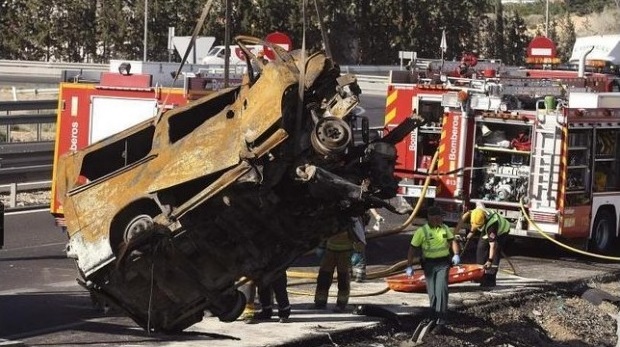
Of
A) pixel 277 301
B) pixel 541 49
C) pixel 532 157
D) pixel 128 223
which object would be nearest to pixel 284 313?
pixel 277 301

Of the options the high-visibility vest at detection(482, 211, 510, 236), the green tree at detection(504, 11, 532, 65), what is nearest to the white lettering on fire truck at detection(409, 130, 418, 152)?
the high-visibility vest at detection(482, 211, 510, 236)

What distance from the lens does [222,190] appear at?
902cm

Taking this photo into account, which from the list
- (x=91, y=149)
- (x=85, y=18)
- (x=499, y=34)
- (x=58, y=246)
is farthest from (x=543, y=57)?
(x=499, y=34)

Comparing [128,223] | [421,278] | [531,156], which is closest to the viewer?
[128,223]

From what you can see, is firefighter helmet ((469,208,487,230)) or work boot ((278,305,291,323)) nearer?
work boot ((278,305,291,323))

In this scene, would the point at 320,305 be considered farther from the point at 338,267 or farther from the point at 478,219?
the point at 478,219

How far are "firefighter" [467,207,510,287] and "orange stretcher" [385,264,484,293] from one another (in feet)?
0.40

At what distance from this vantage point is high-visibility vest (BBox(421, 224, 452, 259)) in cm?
1279

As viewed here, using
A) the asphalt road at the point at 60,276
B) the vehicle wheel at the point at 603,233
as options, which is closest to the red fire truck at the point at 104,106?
the asphalt road at the point at 60,276

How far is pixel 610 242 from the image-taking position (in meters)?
19.2

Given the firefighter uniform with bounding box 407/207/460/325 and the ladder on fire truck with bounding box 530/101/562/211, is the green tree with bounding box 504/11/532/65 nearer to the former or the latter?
the ladder on fire truck with bounding box 530/101/562/211

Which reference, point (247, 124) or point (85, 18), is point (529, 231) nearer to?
point (247, 124)

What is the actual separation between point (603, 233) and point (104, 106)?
7.94m

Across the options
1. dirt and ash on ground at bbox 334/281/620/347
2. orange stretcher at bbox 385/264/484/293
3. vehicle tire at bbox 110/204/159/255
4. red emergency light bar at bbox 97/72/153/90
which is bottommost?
dirt and ash on ground at bbox 334/281/620/347
